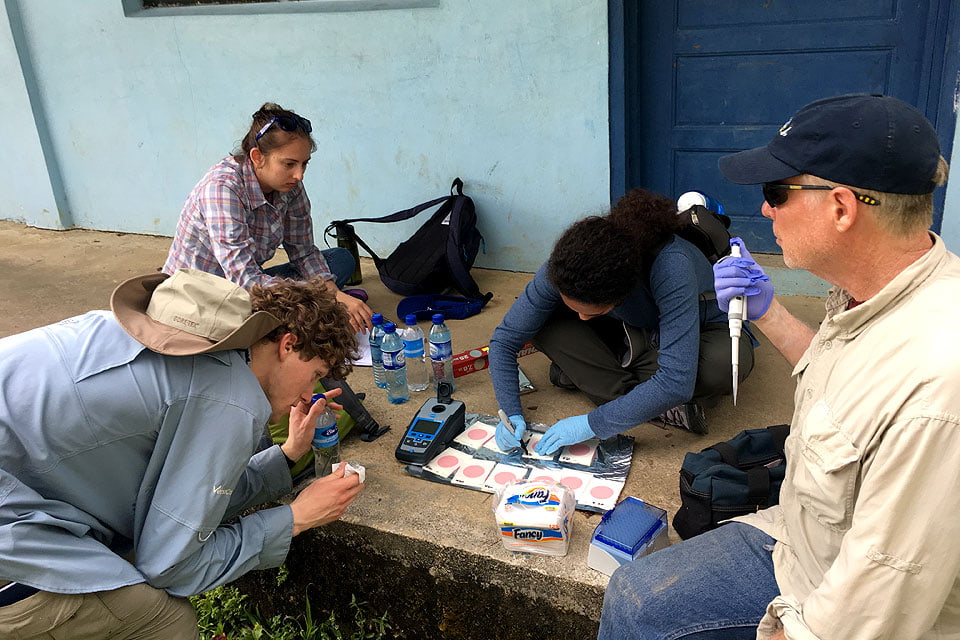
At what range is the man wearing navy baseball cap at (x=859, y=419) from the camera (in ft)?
4.08

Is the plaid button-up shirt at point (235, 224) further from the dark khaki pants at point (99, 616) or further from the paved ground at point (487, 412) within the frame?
the dark khaki pants at point (99, 616)

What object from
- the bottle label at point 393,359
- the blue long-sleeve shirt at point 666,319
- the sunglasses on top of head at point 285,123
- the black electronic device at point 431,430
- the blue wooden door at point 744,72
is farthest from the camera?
the blue wooden door at point 744,72

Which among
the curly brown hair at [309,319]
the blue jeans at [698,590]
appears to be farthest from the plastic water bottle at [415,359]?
the blue jeans at [698,590]

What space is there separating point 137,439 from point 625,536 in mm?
1278

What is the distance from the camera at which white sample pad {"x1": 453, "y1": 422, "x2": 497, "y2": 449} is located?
9.21ft

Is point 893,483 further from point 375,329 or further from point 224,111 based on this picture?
point 224,111

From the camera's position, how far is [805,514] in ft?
5.07

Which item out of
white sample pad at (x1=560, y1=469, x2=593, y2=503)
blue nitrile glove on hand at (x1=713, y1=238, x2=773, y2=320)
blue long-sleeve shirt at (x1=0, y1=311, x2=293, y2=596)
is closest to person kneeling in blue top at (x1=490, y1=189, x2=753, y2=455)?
white sample pad at (x1=560, y1=469, x2=593, y2=503)

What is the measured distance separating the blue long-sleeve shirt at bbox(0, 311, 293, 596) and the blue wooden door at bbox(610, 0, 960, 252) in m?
2.92

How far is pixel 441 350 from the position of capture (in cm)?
322

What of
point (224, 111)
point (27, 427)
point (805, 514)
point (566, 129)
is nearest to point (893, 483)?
point (805, 514)

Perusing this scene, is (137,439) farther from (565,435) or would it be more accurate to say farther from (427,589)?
(565,435)

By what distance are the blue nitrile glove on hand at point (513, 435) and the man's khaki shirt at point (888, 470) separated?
127 centimetres

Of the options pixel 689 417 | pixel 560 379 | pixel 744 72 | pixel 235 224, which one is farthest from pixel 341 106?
pixel 689 417
